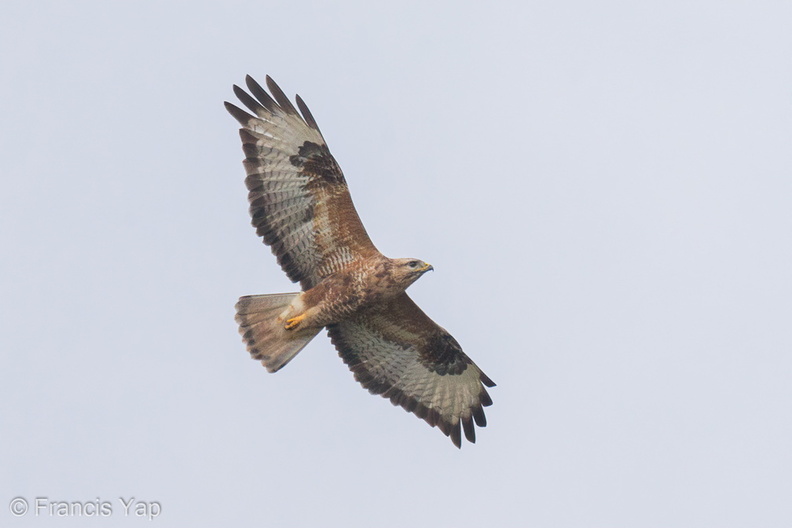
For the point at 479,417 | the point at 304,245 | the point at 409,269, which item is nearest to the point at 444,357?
the point at 479,417

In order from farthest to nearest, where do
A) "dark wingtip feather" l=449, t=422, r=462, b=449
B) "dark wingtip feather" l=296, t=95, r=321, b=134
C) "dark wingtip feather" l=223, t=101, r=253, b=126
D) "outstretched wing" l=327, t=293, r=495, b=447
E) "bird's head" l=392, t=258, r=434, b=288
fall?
"dark wingtip feather" l=449, t=422, r=462, b=449 < "outstretched wing" l=327, t=293, r=495, b=447 < "dark wingtip feather" l=223, t=101, r=253, b=126 < "dark wingtip feather" l=296, t=95, r=321, b=134 < "bird's head" l=392, t=258, r=434, b=288

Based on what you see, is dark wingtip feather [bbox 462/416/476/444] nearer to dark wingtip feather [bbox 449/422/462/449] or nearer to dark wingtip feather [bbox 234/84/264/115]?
dark wingtip feather [bbox 449/422/462/449]

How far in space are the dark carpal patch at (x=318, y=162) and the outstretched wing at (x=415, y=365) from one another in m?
1.71

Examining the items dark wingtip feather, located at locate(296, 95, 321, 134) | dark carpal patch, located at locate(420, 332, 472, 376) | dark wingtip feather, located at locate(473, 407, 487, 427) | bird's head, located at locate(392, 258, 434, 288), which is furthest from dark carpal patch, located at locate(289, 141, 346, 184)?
dark wingtip feather, located at locate(473, 407, 487, 427)

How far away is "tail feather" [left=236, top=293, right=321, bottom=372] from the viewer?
13250 mm

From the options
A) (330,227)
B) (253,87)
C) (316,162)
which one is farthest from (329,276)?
(253,87)

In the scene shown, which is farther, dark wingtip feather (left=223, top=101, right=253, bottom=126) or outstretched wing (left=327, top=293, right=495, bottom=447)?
outstretched wing (left=327, top=293, right=495, bottom=447)

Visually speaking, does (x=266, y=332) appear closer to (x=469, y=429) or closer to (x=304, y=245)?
(x=304, y=245)

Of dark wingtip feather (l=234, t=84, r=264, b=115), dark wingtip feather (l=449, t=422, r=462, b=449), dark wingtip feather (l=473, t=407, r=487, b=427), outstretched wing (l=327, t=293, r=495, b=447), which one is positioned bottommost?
dark wingtip feather (l=449, t=422, r=462, b=449)

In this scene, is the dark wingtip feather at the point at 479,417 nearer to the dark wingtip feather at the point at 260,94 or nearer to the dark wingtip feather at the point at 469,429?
the dark wingtip feather at the point at 469,429

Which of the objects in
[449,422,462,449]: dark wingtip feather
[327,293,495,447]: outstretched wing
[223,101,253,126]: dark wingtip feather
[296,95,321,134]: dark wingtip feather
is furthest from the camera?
[449,422,462,449]: dark wingtip feather

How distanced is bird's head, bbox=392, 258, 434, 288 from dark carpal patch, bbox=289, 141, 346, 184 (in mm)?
1247

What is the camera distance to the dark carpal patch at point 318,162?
503 inches

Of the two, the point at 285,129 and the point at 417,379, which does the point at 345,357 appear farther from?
the point at 285,129
